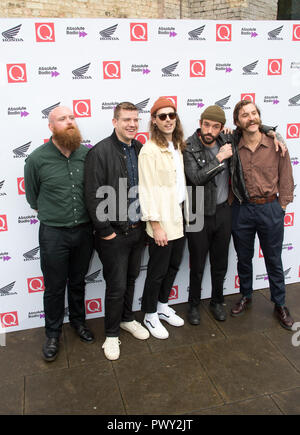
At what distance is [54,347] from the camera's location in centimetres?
321

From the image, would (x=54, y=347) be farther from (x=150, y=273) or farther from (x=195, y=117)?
(x=195, y=117)

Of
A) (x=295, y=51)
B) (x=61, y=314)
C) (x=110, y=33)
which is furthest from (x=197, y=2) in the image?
(x=61, y=314)

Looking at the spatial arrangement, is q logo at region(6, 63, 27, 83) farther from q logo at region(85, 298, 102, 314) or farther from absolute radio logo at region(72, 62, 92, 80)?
q logo at region(85, 298, 102, 314)

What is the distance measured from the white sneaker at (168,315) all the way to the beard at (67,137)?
1.80 meters

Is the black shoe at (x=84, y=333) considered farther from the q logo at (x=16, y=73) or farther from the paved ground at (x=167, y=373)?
the q logo at (x=16, y=73)

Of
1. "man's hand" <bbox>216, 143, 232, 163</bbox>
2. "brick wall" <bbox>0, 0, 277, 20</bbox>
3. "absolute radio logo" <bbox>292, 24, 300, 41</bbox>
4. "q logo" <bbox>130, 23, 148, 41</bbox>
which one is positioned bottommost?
"man's hand" <bbox>216, 143, 232, 163</bbox>

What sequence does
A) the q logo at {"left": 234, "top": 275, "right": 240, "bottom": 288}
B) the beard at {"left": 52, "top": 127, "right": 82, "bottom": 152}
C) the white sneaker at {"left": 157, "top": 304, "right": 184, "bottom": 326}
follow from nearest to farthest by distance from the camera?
the beard at {"left": 52, "top": 127, "right": 82, "bottom": 152}
the white sneaker at {"left": 157, "top": 304, "right": 184, "bottom": 326}
the q logo at {"left": 234, "top": 275, "right": 240, "bottom": 288}

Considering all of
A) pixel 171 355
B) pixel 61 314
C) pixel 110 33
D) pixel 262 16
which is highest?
pixel 262 16

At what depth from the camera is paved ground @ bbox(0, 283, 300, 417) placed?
2664 millimetres

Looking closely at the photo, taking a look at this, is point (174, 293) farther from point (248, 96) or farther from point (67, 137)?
point (248, 96)

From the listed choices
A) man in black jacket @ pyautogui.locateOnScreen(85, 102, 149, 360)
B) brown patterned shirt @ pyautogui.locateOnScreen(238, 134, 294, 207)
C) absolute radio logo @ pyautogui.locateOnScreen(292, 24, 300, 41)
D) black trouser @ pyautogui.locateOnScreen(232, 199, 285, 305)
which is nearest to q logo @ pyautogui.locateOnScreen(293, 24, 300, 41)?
absolute radio logo @ pyautogui.locateOnScreen(292, 24, 300, 41)

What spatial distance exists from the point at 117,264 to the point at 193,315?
108 cm

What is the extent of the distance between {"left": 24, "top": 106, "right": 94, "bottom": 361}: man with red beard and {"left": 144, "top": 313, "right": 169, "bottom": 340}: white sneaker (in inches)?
33.0

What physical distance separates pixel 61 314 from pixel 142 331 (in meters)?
0.78
